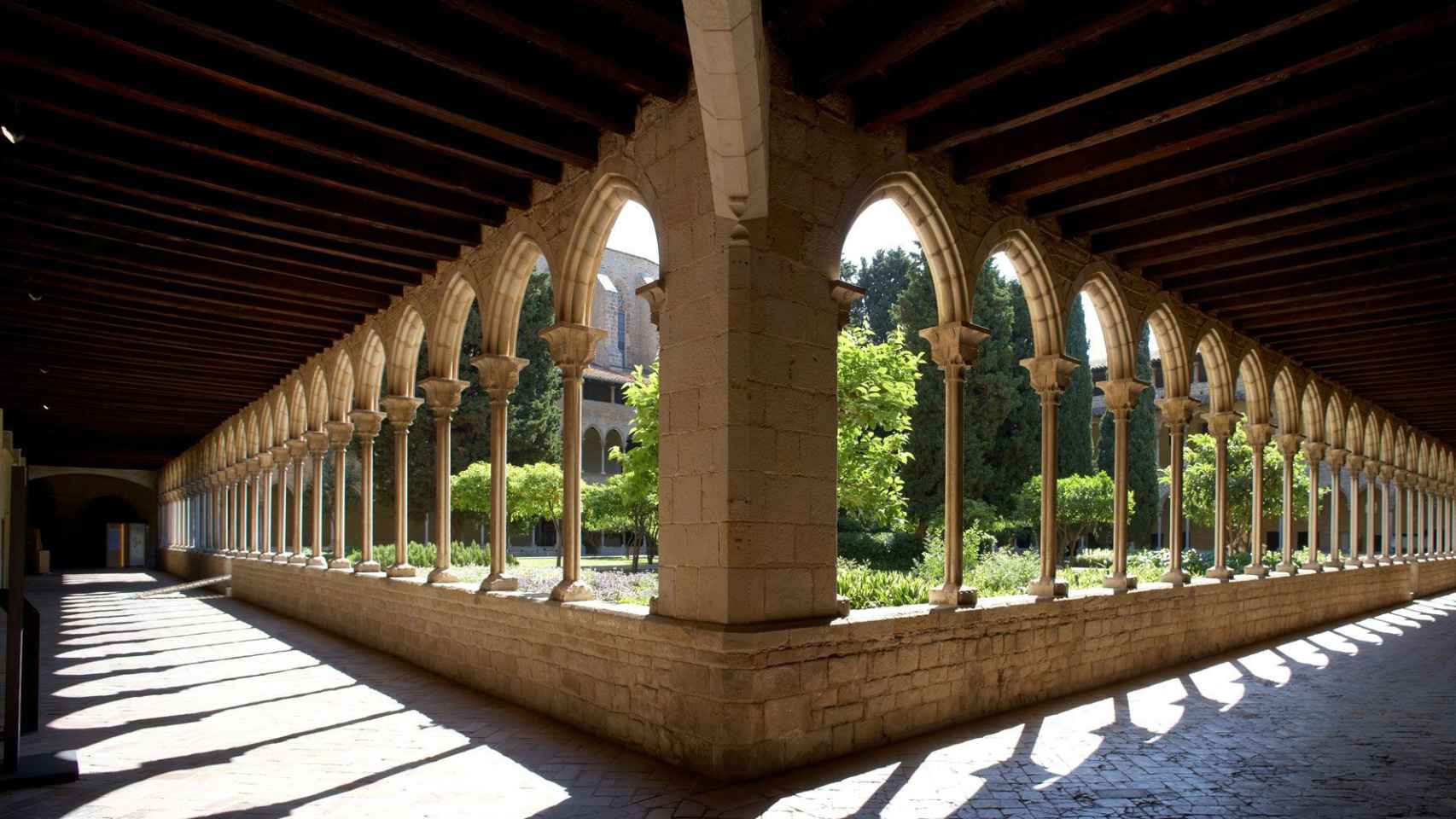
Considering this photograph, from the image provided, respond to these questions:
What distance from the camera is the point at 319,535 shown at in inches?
448

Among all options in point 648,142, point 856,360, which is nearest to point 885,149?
point 648,142

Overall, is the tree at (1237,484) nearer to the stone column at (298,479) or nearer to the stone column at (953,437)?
the stone column at (953,437)

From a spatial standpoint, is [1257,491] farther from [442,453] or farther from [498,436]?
[442,453]

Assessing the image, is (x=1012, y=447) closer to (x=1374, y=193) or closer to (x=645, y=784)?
(x=1374, y=193)

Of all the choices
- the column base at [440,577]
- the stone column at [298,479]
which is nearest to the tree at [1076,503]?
the stone column at [298,479]

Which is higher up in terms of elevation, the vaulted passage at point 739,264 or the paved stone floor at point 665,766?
the vaulted passage at point 739,264

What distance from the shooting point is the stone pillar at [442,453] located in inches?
291

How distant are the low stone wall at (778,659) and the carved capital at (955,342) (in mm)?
1481

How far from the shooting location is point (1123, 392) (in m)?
7.77

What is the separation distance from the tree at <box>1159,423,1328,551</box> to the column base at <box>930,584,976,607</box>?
13.5 metres

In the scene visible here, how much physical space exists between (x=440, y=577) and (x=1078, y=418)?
1952 centimetres

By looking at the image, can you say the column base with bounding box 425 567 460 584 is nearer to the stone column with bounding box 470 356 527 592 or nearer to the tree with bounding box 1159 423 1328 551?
the stone column with bounding box 470 356 527 592

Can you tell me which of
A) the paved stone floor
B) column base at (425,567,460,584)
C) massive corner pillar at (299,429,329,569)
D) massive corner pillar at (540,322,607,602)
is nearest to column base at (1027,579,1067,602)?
the paved stone floor

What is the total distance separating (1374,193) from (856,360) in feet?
21.7
